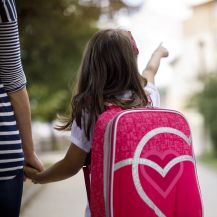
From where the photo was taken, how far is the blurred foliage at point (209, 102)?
90.9ft

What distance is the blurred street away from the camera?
29.2 feet

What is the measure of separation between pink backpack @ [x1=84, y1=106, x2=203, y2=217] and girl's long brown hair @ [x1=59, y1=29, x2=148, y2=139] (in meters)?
0.13

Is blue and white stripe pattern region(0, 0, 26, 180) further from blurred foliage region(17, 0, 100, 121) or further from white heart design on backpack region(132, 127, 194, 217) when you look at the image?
blurred foliage region(17, 0, 100, 121)

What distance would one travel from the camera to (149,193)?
2.23m

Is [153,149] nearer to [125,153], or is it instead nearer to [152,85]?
[125,153]

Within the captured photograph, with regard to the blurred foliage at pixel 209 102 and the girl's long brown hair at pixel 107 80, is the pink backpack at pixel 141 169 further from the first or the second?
the blurred foliage at pixel 209 102

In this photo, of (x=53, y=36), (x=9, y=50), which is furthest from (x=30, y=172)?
(x=53, y=36)

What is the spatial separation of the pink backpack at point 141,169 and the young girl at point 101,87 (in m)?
0.13

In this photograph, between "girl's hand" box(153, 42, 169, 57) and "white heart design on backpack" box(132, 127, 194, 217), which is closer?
"white heart design on backpack" box(132, 127, 194, 217)

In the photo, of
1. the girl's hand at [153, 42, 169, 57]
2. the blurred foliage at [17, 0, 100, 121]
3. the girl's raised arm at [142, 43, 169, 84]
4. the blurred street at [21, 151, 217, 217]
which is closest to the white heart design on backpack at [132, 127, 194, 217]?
the girl's raised arm at [142, 43, 169, 84]

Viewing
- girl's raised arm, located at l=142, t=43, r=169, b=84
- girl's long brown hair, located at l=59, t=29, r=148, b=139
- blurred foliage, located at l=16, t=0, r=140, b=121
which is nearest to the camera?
girl's long brown hair, located at l=59, t=29, r=148, b=139

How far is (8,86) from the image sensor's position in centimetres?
231

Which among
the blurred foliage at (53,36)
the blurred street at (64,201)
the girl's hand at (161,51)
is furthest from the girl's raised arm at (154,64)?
the blurred foliage at (53,36)

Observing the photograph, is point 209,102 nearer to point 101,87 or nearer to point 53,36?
point 53,36
